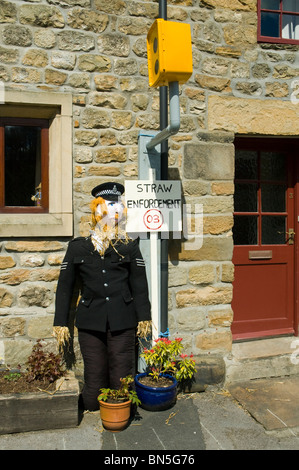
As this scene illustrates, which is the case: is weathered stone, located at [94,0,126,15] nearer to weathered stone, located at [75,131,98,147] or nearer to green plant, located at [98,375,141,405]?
weathered stone, located at [75,131,98,147]

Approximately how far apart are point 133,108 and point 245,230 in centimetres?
180

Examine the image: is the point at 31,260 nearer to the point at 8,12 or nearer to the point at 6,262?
the point at 6,262

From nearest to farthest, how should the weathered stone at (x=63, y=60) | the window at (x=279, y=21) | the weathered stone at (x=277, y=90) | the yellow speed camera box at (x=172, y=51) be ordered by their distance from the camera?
the yellow speed camera box at (x=172, y=51) < the weathered stone at (x=63, y=60) < the weathered stone at (x=277, y=90) < the window at (x=279, y=21)

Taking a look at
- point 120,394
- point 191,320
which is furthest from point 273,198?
point 120,394

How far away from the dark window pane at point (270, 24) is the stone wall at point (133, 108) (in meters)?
0.26

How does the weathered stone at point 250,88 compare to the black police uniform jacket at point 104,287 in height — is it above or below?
above

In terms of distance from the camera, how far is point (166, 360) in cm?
386

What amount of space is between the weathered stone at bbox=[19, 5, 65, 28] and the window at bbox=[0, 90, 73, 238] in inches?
24.5

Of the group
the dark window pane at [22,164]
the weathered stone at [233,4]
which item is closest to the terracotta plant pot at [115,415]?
the dark window pane at [22,164]

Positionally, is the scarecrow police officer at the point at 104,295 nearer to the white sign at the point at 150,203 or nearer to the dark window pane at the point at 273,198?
the white sign at the point at 150,203

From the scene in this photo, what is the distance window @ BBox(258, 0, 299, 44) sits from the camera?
4.71 meters

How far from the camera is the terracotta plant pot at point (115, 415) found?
343cm

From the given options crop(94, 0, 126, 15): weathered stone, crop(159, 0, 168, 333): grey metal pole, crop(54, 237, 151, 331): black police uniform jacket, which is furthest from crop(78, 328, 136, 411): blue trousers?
crop(94, 0, 126, 15): weathered stone

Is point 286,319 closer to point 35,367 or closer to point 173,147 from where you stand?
point 173,147
